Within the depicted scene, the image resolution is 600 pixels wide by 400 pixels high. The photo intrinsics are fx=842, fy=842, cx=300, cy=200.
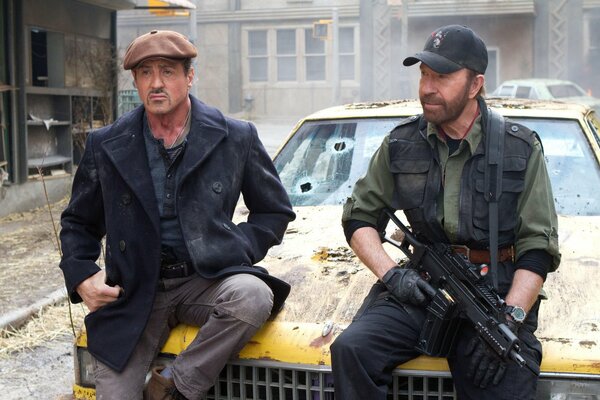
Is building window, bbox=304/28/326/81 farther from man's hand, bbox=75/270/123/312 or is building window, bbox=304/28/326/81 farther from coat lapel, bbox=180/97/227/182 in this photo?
man's hand, bbox=75/270/123/312

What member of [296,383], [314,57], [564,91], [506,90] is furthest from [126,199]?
[314,57]

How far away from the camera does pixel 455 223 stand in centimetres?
302

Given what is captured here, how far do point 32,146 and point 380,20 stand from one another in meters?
13.1

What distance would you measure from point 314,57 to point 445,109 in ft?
100

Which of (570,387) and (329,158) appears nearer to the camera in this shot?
(570,387)

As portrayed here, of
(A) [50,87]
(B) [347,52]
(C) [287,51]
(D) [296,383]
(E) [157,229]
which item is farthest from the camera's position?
(C) [287,51]

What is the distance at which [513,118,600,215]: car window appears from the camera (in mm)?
4242

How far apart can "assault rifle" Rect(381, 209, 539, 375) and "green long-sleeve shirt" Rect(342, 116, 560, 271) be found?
21 centimetres

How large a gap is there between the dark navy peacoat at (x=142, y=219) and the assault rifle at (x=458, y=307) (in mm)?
572

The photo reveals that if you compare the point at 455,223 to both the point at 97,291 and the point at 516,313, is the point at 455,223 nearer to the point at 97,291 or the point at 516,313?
the point at 516,313

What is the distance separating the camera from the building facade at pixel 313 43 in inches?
1147

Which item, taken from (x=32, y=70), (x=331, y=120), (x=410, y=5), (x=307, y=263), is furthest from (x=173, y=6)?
(x=410, y=5)

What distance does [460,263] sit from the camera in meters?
2.77

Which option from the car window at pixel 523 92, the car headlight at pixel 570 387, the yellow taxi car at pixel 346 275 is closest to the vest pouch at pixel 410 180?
the yellow taxi car at pixel 346 275
